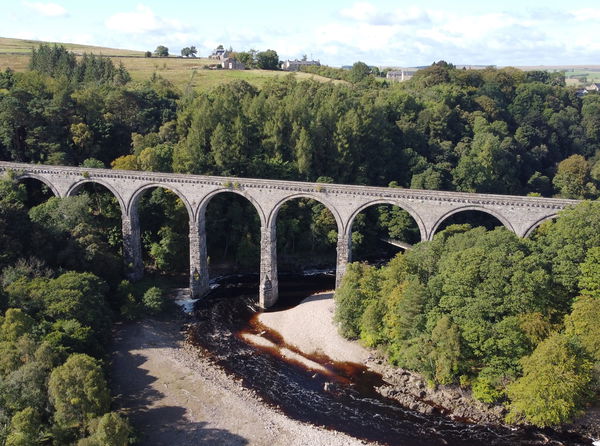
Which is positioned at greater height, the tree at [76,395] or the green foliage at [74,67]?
the green foliage at [74,67]

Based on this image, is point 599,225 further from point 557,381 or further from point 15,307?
point 15,307

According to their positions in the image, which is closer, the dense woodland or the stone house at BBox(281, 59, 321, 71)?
the dense woodland

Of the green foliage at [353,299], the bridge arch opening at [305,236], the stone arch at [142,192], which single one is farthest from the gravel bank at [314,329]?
the stone arch at [142,192]

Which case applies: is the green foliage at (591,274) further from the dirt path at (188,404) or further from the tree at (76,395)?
the tree at (76,395)

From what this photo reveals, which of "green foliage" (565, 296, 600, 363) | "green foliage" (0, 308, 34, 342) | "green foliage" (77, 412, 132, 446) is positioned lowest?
"green foliage" (77, 412, 132, 446)

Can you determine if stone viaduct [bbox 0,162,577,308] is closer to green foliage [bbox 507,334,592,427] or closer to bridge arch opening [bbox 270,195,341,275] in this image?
bridge arch opening [bbox 270,195,341,275]

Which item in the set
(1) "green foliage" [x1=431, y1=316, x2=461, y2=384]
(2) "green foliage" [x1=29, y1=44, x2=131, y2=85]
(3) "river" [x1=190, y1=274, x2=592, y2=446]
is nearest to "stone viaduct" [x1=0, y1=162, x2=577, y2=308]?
(3) "river" [x1=190, y1=274, x2=592, y2=446]
